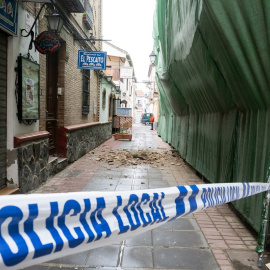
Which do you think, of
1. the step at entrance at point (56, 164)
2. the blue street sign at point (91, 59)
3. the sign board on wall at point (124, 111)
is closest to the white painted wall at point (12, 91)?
the step at entrance at point (56, 164)

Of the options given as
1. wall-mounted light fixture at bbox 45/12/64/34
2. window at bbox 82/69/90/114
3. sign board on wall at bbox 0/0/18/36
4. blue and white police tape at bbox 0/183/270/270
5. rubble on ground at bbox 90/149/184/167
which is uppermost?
wall-mounted light fixture at bbox 45/12/64/34

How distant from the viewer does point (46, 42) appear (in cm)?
501

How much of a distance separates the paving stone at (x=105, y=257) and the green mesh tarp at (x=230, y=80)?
1.74 metres

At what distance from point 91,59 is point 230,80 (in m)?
5.65

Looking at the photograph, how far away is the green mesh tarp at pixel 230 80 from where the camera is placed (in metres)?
2.92

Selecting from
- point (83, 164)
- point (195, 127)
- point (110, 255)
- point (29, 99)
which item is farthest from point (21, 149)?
point (195, 127)

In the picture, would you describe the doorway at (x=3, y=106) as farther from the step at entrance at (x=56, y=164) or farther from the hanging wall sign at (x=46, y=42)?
the step at entrance at (x=56, y=164)

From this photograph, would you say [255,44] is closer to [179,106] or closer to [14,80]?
[14,80]

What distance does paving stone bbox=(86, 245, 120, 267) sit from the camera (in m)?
2.80

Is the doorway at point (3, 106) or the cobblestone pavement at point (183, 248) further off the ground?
the doorway at point (3, 106)

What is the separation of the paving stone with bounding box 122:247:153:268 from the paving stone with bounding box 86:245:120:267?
103mm

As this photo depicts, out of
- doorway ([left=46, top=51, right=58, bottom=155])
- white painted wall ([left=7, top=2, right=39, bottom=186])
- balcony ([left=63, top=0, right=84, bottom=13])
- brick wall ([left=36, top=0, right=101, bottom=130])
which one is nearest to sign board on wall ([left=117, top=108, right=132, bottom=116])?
brick wall ([left=36, top=0, right=101, bottom=130])

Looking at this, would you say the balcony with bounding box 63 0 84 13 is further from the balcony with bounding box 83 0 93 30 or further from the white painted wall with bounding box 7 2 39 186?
the white painted wall with bounding box 7 2 39 186

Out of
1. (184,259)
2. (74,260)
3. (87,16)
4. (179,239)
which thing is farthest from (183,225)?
(87,16)
